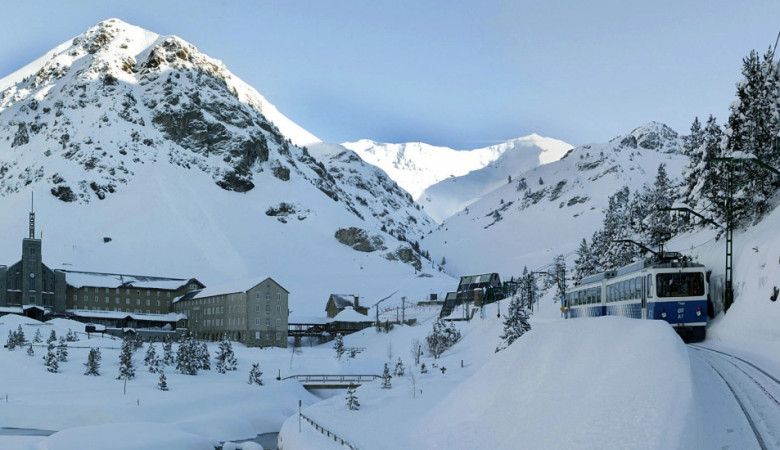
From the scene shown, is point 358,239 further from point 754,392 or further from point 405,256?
point 754,392

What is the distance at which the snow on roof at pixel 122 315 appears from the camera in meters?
112

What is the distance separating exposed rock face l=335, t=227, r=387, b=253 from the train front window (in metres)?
151

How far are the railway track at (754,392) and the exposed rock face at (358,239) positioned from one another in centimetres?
16167

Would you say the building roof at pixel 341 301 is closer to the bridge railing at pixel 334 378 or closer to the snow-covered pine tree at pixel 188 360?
the bridge railing at pixel 334 378

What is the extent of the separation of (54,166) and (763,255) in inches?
7501

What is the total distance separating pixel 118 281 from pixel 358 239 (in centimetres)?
8165

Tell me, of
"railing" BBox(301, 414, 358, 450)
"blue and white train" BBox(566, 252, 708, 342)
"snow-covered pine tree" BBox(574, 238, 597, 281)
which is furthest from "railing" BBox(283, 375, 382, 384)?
"snow-covered pine tree" BBox(574, 238, 597, 281)

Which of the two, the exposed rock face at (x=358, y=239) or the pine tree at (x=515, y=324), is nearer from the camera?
the pine tree at (x=515, y=324)

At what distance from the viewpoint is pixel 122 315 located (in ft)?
372

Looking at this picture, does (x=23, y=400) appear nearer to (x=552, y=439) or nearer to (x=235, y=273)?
(x=552, y=439)

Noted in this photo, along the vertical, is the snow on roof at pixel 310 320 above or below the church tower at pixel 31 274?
below

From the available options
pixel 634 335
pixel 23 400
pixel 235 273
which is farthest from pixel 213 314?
pixel 634 335

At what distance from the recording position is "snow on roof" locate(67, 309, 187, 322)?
367ft

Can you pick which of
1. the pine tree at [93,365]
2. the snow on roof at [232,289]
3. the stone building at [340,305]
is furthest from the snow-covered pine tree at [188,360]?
the stone building at [340,305]
